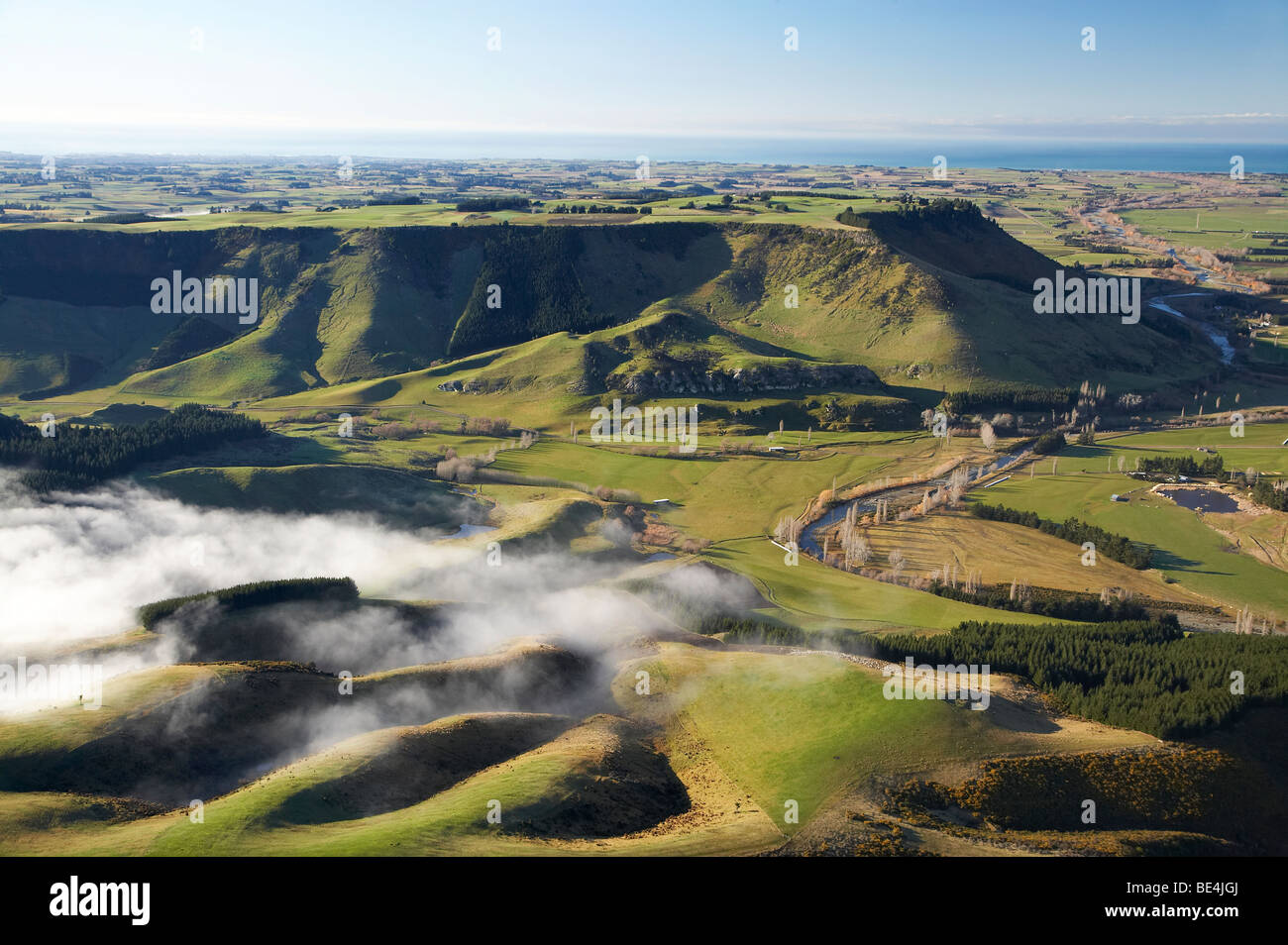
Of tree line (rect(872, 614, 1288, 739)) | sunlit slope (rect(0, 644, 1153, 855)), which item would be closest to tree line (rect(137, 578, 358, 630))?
sunlit slope (rect(0, 644, 1153, 855))

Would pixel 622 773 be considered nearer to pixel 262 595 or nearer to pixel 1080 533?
pixel 262 595

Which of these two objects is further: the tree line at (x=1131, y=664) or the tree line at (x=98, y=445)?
the tree line at (x=98, y=445)

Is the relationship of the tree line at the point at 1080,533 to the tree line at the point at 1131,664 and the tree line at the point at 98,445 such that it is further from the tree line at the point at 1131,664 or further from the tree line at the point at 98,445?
the tree line at the point at 98,445

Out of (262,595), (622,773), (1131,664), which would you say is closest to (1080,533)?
(1131,664)

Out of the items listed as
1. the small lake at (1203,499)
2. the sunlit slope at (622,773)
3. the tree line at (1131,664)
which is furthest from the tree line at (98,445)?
the small lake at (1203,499)

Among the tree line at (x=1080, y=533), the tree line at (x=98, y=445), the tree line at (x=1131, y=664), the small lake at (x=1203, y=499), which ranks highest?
the tree line at (x=98, y=445)

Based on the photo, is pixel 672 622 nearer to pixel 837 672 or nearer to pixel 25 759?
pixel 837 672

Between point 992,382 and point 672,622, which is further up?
point 992,382

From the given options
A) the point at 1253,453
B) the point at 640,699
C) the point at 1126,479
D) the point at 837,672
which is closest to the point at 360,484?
the point at 640,699
